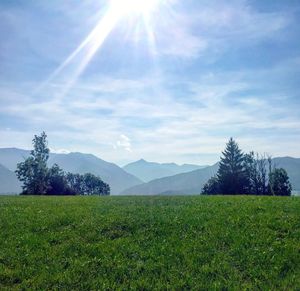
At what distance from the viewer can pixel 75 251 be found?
13570 millimetres

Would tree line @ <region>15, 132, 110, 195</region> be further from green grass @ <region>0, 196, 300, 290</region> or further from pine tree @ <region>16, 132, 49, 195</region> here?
green grass @ <region>0, 196, 300, 290</region>

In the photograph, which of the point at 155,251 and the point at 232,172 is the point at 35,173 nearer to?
the point at 232,172

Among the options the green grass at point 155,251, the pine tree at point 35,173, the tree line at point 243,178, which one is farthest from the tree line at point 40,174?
the green grass at point 155,251

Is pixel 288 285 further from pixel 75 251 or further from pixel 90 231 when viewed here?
pixel 90 231

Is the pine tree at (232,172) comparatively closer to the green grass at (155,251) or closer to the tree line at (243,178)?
the tree line at (243,178)

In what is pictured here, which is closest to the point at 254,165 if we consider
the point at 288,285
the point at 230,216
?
the point at 230,216

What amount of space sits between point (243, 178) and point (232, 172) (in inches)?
121

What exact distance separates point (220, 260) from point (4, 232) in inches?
363

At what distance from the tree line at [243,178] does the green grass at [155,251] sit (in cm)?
7463

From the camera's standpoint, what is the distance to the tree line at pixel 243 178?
302 feet

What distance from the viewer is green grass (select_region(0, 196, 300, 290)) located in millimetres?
11102

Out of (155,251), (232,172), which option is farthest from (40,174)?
(155,251)

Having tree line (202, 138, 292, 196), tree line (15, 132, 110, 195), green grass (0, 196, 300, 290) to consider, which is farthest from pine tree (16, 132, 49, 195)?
green grass (0, 196, 300, 290)

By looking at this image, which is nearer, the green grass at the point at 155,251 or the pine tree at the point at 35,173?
the green grass at the point at 155,251
